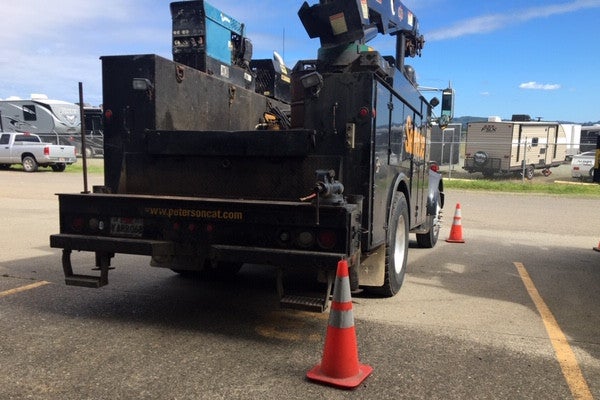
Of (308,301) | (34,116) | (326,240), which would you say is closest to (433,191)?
(326,240)

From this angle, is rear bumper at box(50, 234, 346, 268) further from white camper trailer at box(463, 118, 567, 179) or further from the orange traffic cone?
white camper trailer at box(463, 118, 567, 179)

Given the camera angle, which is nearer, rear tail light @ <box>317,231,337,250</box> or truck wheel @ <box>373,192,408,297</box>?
rear tail light @ <box>317,231,337,250</box>

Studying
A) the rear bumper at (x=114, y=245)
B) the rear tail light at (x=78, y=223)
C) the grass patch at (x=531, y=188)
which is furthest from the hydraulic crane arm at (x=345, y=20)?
the grass patch at (x=531, y=188)

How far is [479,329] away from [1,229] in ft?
29.1

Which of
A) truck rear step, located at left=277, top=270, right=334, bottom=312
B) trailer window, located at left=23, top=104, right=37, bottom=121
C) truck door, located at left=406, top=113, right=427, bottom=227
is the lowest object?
truck rear step, located at left=277, top=270, right=334, bottom=312

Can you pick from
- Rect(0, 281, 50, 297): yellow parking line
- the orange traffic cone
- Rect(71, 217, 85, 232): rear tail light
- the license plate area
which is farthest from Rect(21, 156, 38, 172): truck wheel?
the orange traffic cone

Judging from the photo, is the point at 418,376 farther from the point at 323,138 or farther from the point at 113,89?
the point at 113,89

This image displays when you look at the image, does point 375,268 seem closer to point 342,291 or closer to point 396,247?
point 396,247

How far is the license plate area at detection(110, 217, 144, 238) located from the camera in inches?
179

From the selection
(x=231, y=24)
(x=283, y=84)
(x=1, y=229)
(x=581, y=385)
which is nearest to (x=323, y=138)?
(x=581, y=385)

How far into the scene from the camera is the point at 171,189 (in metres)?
4.98

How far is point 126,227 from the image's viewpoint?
4.57 metres

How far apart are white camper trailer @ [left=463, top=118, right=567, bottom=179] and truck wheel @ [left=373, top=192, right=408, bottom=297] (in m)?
19.6

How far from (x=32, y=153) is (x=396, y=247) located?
925 inches
